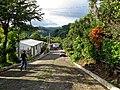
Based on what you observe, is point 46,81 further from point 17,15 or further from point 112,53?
point 17,15

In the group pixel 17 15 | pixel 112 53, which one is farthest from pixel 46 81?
pixel 17 15

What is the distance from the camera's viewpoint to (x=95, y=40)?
2814cm

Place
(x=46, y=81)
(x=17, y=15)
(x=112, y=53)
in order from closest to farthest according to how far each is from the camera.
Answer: (x=46, y=81), (x=112, y=53), (x=17, y=15)

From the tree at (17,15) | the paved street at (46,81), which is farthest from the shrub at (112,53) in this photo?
the tree at (17,15)

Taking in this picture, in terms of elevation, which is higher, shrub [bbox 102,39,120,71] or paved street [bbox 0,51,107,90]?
shrub [bbox 102,39,120,71]

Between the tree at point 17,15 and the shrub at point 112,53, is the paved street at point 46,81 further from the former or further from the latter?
the tree at point 17,15

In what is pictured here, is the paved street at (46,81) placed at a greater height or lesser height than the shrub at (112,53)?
A: lesser

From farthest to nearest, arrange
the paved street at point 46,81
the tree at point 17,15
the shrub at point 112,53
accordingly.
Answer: the tree at point 17,15, the shrub at point 112,53, the paved street at point 46,81

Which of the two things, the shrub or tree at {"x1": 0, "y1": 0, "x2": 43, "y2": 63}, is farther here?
tree at {"x1": 0, "y1": 0, "x2": 43, "y2": 63}

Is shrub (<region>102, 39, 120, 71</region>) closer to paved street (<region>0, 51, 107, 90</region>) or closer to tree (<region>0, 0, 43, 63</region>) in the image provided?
paved street (<region>0, 51, 107, 90</region>)

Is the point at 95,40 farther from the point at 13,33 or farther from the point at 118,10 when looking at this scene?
the point at 13,33

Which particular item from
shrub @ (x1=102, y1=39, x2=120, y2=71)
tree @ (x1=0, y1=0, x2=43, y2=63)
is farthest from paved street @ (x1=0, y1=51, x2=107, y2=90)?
tree @ (x1=0, y1=0, x2=43, y2=63)

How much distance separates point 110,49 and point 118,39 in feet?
6.52

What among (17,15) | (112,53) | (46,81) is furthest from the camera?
(17,15)
